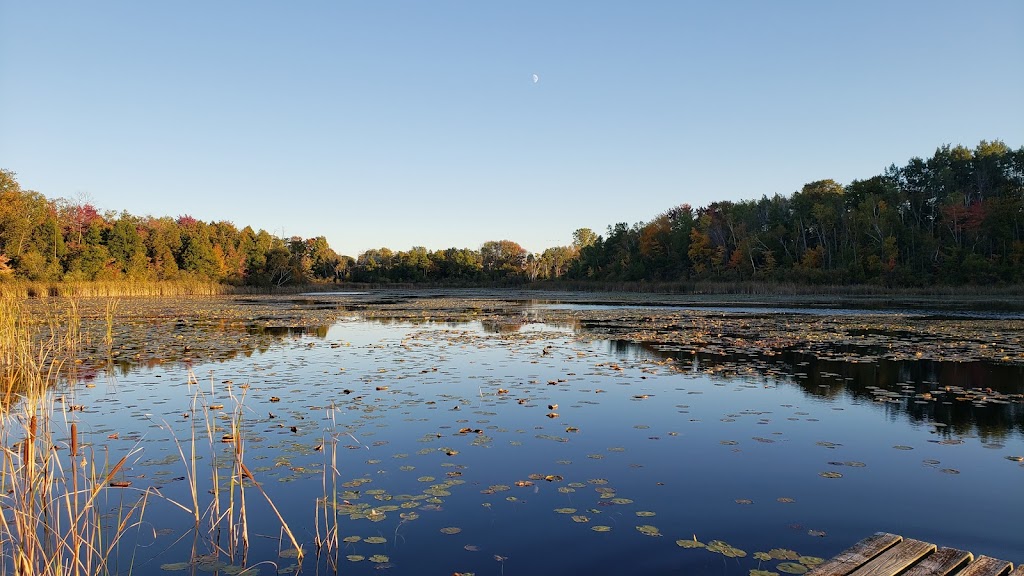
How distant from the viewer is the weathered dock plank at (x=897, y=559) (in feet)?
12.4

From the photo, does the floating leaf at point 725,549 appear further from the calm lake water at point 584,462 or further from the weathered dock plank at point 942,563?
the weathered dock plank at point 942,563

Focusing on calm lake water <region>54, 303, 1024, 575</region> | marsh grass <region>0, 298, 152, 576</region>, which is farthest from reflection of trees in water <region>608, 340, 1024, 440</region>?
marsh grass <region>0, 298, 152, 576</region>

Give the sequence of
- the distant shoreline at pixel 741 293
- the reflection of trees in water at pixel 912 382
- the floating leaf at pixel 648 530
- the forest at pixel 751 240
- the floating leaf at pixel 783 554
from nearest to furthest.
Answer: the floating leaf at pixel 783 554 < the floating leaf at pixel 648 530 < the reflection of trees in water at pixel 912 382 < the distant shoreline at pixel 741 293 < the forest at pixel 751 240

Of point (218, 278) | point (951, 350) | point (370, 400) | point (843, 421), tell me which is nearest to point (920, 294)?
point (951, 350)

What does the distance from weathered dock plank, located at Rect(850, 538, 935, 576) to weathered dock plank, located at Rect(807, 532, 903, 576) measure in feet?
0.12

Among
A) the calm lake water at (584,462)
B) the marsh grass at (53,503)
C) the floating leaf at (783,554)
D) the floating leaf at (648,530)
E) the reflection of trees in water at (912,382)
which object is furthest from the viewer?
the reflection of trees in water at (912,382)

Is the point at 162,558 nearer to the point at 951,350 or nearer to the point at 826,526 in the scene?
the point at 826,526

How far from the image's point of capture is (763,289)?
57.5 m

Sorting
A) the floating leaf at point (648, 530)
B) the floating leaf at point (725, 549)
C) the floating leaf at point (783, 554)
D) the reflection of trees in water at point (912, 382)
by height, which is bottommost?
the floating leaf at point (725, 549)

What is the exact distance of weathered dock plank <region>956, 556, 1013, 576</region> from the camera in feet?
12.4

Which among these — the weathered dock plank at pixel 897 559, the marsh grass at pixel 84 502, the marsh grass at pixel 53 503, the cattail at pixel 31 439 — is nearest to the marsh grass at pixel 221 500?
the marsh grass at pixel 84 502

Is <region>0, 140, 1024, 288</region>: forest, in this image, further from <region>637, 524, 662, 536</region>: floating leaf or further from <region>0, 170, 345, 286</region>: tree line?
<region>637, 524, 662, 536</region>: floating leaf

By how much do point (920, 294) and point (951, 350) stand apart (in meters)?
45.2

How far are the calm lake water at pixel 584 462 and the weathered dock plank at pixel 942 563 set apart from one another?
A: 28.7 inches
